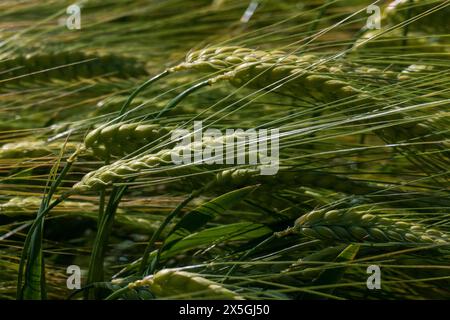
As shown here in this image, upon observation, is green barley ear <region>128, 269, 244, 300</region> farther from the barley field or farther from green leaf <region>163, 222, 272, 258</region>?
green leaf <region>163, 222, 272, 258</region>

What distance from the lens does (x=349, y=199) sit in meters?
1.02

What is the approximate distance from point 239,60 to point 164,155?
19 centimetres

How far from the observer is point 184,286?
86cm

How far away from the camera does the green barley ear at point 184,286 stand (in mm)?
832

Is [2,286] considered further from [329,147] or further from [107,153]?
[329,147]

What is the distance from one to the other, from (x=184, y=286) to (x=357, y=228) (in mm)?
212

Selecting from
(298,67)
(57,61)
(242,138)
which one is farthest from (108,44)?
(242,138)

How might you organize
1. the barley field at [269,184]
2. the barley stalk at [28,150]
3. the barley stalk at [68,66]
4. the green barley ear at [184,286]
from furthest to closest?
the barley stalk at [68,66], the barley stalk at [28,150], the barley field at [269,184], the green barley ear at [184,286]

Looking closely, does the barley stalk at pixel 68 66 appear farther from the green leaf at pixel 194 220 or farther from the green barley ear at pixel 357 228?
the green barley ear at pixel 357 228

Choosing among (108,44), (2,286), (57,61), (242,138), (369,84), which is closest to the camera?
(242,138)

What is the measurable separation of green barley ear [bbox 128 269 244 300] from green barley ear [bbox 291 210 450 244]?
0.49 feet

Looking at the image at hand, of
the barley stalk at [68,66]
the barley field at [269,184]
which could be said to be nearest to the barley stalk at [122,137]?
the barley field at [269,184]

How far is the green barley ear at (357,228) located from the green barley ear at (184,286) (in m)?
0.15
